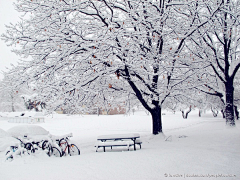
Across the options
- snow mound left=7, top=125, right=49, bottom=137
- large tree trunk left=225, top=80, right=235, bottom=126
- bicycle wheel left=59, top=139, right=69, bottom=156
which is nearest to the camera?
bicycle wheel left=59, top=139, right=69, bottom=156

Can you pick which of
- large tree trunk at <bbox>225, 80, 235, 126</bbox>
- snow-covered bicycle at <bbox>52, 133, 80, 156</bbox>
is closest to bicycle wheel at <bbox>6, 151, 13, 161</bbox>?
snow-covered bicycle at <bbox>52, 133, 80, 156</bbox>

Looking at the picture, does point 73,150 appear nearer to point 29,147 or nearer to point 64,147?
point 64,147

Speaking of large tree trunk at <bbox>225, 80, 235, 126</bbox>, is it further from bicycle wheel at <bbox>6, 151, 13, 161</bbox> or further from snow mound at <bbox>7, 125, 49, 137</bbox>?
bicycle wheel at <bbox>6, 151, 13, 161</bbox>

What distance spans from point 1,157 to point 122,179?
4.82 metres

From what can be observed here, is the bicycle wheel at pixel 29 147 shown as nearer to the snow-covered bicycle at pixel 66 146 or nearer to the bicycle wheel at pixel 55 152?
the bicycle wheel at pixel 55 152

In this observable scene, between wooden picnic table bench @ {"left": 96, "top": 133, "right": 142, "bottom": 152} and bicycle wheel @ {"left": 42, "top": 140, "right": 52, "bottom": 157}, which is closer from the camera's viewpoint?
bicycle wheel @ {"left": 42, "top": 140, "right": 52, "bottom": 157}

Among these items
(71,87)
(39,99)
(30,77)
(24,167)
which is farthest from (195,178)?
(30,77)

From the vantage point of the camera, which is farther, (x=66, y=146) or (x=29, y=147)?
(x=66, y=146)

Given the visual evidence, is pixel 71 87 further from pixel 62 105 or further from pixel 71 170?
pixel 71 170

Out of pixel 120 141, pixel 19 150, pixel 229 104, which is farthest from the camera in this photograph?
pixel 229 104

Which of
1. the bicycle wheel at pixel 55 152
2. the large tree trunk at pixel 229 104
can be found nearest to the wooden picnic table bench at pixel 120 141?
the bicycle wheel at pixel 55 152

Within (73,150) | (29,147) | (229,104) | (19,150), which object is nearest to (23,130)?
(29,147)

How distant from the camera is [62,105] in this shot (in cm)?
927

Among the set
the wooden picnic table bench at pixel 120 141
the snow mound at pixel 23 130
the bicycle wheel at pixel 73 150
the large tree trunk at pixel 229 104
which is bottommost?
the bicycle wheel at pixel 73 150
